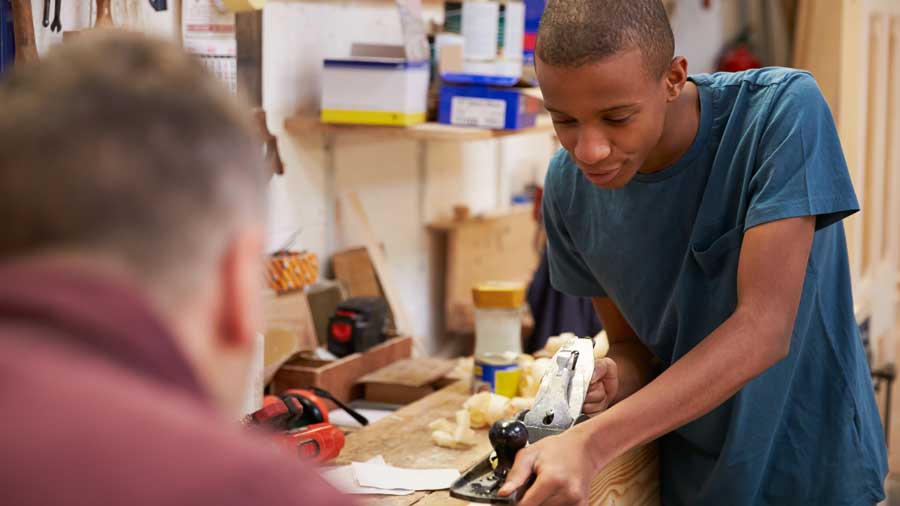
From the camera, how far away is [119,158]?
2.20ft

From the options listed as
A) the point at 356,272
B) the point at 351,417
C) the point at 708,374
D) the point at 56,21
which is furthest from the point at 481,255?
the point at 708,374

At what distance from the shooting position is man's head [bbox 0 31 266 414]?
66 centimetres

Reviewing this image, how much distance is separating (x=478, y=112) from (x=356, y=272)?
753 mm

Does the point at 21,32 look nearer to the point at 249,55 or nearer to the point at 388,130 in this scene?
the point at 249,55

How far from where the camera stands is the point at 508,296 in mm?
2896

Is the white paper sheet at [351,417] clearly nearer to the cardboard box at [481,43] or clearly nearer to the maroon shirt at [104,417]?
the cardboard box at [481,43]

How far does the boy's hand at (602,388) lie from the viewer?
1.80 meters

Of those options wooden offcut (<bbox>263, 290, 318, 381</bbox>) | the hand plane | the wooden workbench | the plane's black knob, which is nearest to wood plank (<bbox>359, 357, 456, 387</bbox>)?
the wooden workbench

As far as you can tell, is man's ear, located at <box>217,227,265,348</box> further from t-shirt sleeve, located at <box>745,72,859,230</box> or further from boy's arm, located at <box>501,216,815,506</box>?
t-shirt sleeve, located at <box>745,72,859,230</box>

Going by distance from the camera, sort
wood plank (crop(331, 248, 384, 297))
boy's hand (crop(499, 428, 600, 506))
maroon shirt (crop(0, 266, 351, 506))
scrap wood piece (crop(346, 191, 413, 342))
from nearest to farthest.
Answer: maroon shirt (crop(0, 266, 351, 506)), boy's hand (crop(499, 428, 600, 506)), wood plank (crop(331, 248, 384, 297)), scrap wood piece (crop(346, 191, 413, 342))

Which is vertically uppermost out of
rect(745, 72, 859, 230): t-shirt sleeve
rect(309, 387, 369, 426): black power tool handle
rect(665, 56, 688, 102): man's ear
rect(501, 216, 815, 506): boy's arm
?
rect(665, 56, 688, 102): man's ear

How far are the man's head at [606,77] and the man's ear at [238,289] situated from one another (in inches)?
39.2

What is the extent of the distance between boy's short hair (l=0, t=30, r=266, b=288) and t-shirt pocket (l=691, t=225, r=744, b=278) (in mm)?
1171

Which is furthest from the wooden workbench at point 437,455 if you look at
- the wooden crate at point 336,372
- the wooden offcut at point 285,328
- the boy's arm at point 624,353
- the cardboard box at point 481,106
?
the cardboard box at point 481,106
